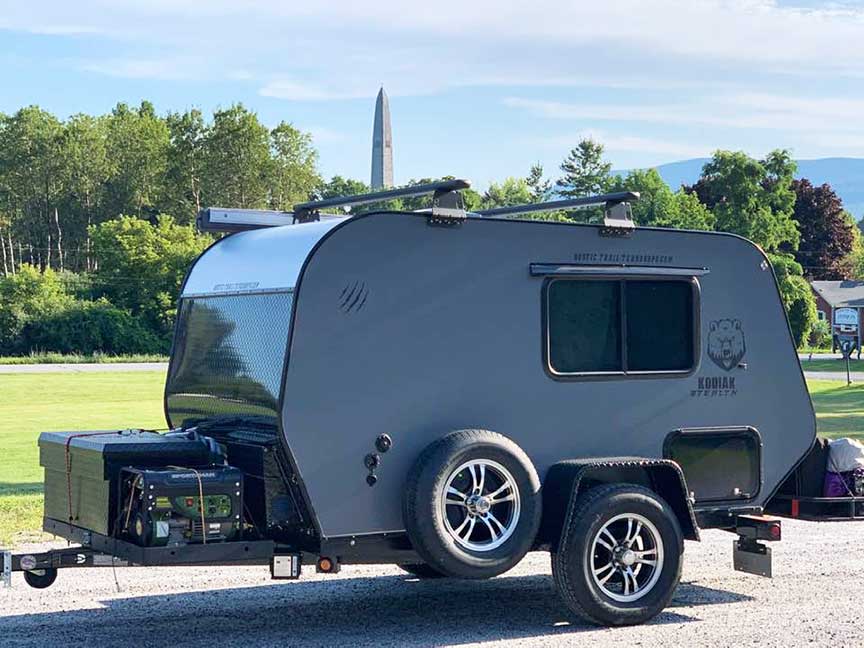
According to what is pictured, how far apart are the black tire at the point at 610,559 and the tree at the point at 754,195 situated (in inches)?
2626

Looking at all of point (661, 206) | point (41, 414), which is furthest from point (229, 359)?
point (661, 206)

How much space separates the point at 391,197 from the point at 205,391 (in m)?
1.74

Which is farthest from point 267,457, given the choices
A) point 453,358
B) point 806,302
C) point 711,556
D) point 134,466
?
point 806,302

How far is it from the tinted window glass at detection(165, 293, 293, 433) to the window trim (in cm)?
177

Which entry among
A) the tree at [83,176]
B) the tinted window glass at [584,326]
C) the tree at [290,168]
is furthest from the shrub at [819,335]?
the tinted window glass at [584,326]

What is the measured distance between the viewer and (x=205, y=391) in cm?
855

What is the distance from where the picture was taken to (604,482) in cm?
845

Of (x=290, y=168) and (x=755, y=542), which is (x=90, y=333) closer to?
(x=290, y=168)

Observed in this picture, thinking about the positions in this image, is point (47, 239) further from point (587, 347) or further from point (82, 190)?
point (587, 347)

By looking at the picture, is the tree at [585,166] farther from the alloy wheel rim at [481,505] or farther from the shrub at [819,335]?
the alloy wheel rim at [481,505]

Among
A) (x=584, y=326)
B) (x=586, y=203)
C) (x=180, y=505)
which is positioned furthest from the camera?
(x=586, y=203)

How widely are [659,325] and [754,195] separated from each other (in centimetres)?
7069

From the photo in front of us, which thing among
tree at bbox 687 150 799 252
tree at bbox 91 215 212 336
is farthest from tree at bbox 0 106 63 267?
tree at bbox 687 150 799 252

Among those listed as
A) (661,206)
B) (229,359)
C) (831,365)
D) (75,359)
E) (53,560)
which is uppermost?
(661,206)
